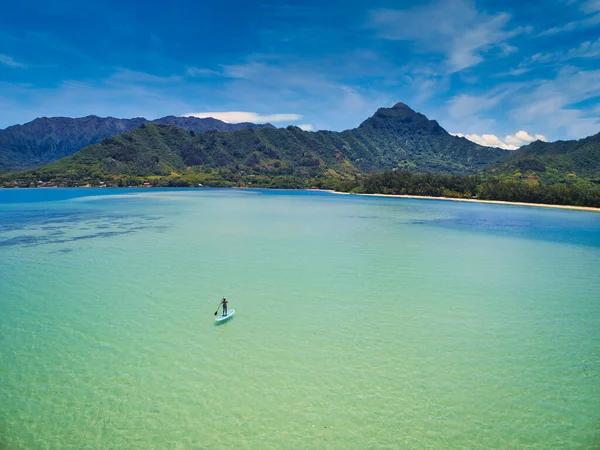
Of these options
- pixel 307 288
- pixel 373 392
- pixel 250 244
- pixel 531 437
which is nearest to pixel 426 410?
pixel 373 392

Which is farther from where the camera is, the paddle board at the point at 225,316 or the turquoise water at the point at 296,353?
the paddle board at the point at 225,316

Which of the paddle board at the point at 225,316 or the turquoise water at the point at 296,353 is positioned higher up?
the paddle board at the point at 225,316

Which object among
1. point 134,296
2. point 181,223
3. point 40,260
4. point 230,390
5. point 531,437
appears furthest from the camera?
point 181,223

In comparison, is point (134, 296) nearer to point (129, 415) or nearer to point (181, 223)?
point (129, 415)

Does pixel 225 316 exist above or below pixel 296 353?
above

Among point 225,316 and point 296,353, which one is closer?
point 296,353

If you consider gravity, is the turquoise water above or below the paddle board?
below

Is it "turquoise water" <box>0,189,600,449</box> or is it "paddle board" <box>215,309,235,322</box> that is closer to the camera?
"turquoise water" <box>0,189,600,449</box>

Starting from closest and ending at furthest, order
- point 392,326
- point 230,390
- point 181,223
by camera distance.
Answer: point 230,390, point 392,326, point 181,223
